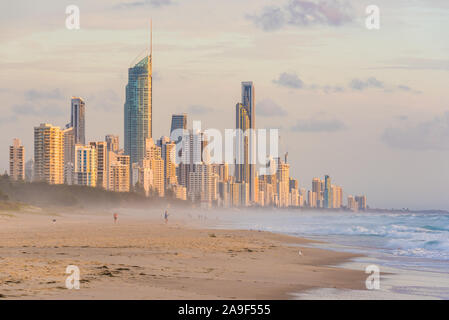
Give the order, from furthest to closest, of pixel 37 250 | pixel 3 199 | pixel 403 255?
pixel 3 199, pixel 403 255, pixel 37 250

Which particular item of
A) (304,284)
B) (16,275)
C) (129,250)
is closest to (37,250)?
Result: (129,250)

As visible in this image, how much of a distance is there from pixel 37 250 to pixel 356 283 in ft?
53.1

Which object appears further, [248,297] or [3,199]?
[3,199]

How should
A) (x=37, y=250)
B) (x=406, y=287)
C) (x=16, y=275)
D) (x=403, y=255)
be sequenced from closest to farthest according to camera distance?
(x=16, y=275)
(x=406, y=287)
(x=37, y=250)
(x=403, y=255)

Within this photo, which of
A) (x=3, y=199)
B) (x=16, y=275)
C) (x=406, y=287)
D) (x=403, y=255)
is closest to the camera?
(x=16, y=275)

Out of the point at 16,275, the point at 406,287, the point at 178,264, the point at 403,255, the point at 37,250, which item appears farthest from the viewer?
the point at 403,255

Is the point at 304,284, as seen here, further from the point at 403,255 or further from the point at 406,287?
the point at 403,255

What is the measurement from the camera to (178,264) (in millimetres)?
24828
